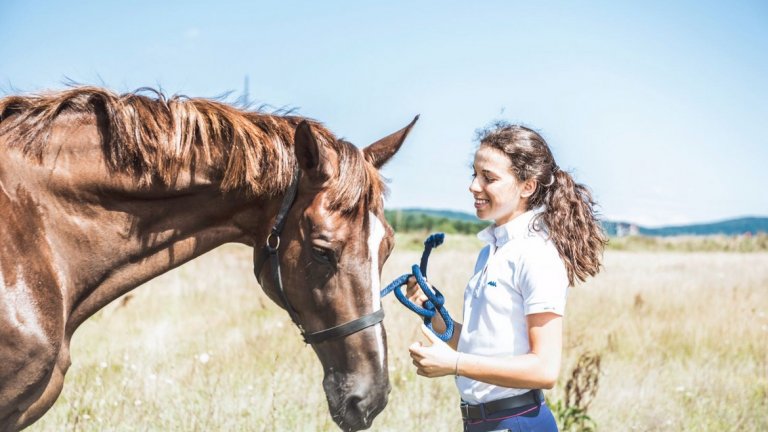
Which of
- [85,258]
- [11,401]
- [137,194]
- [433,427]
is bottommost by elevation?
[433,427]

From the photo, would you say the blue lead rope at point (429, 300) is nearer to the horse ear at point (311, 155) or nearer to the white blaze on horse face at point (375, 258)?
the white blaze on horse face at point (375, 258)

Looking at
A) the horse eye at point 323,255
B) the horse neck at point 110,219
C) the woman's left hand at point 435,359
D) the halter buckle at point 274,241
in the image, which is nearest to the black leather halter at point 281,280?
the halter buckle at point 274,241

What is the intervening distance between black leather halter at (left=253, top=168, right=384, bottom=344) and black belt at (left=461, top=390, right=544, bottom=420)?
0.52m

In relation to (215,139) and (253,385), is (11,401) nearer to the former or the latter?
(215,139)

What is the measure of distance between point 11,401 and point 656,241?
32873 millimetres

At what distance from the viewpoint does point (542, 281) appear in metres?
2.37

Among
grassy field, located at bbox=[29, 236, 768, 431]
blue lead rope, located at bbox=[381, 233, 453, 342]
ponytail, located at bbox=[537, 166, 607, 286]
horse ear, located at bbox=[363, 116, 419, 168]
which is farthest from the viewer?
grassy field, located at bbox=[29, 236, 768, 431]

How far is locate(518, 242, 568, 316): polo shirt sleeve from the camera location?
2342 millimetres

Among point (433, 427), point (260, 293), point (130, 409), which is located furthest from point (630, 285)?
point (130, 409)

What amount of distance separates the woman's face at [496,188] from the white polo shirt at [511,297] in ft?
0.24

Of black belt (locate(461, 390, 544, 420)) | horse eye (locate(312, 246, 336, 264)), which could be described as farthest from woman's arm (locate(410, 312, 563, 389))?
horse eye (locate(312, 246, 336, 264))

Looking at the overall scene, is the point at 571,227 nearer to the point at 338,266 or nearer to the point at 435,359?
the point at 435,359

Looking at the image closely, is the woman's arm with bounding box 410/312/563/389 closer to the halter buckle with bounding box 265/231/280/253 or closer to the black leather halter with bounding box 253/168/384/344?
the black leather halter with bounding box 253/168/384/344

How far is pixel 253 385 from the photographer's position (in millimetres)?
5547
